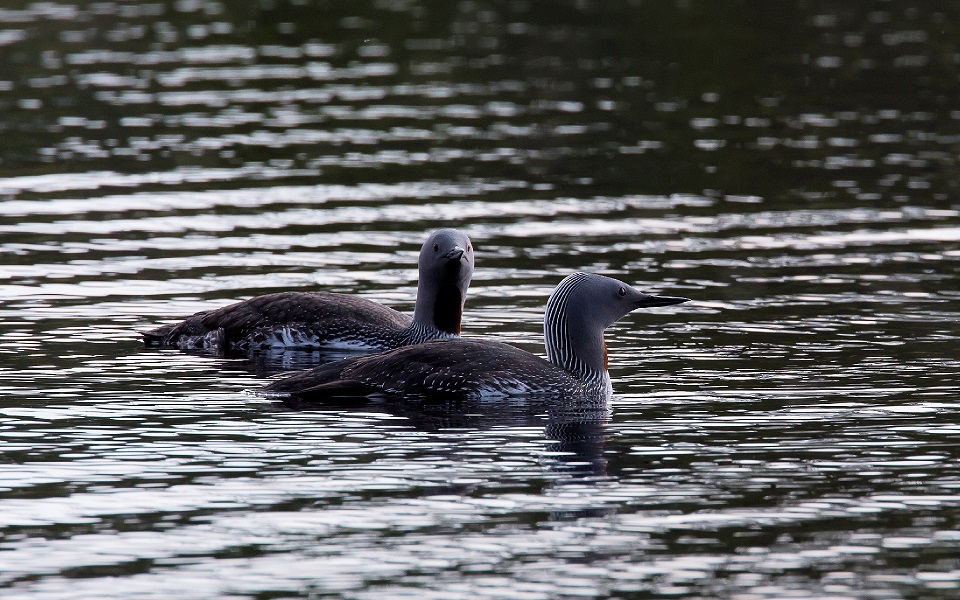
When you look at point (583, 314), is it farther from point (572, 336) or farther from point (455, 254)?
point (455, 254)

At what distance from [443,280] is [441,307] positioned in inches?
8.0

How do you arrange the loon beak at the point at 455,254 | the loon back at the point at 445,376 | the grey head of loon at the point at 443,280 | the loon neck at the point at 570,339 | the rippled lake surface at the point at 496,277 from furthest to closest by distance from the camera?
the grey head of loon at the point at 443,280 < the loon beak at the point at 455,254 < the loon neck at the point at 570,339 < the loon back at the point at 445,376 < the rippled lake surface at the point at 496,277

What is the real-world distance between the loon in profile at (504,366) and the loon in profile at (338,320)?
1.62m

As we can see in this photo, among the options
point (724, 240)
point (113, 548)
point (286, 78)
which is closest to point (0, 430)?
point (113, 548)

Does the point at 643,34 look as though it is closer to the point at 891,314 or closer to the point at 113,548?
the point at 891,314

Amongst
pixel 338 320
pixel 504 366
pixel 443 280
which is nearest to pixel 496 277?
pixel 443 280

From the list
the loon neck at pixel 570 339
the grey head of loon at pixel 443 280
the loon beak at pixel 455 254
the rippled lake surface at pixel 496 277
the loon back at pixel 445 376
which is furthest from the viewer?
the grey head of loon at pixel 443 280

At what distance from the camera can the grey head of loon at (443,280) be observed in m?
12.8

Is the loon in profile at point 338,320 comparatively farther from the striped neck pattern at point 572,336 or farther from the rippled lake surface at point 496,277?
the striped neck pattern at point 572,336

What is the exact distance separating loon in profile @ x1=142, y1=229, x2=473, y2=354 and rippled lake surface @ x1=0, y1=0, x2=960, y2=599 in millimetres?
278

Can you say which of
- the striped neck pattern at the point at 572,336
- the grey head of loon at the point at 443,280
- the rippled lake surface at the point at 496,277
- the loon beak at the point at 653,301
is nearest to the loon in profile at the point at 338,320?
the grey head of loon at the point at 443,280

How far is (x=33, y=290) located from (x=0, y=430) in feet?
14.9

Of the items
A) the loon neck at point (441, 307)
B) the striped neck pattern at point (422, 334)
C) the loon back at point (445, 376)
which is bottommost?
the loon back at point (445, 376)

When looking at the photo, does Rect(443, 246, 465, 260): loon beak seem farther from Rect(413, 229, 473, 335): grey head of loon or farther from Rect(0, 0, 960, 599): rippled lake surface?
Rect(0, 0, 960, 599): rippled lake surface
